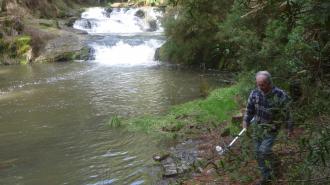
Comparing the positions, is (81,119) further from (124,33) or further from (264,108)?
(124,33)

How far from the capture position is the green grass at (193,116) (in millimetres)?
10930

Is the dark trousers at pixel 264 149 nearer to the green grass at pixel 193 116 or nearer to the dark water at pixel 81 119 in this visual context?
the dark water at pixel 81 119

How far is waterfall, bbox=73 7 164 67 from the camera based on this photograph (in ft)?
86.9

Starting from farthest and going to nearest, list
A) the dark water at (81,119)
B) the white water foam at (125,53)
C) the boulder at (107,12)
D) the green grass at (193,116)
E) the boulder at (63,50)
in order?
the boulder at (107,12)
the boulder at (63,50)
the white water foam at (125,53)
the green grass at (193,116)
the dark water at (81,119)

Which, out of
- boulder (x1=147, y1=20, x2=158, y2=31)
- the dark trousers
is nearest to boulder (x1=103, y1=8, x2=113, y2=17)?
boulder (x1=147, y1=20, x2=158, y2=31)

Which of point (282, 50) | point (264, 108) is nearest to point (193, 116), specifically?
point (282, 50)

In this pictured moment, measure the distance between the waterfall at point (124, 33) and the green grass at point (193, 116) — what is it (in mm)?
11719

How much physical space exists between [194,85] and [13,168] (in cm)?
882

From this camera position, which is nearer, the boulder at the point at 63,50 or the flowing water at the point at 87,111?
the flowing water at the point at 87,111

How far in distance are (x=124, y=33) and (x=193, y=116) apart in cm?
2365

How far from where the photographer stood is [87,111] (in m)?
13.7

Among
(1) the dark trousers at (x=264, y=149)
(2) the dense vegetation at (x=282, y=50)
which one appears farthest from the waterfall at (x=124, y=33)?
(1) the dark trousers at (x=264, y=149)

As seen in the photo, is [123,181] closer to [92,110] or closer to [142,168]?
[142,168]

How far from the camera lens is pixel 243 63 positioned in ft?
34.7
